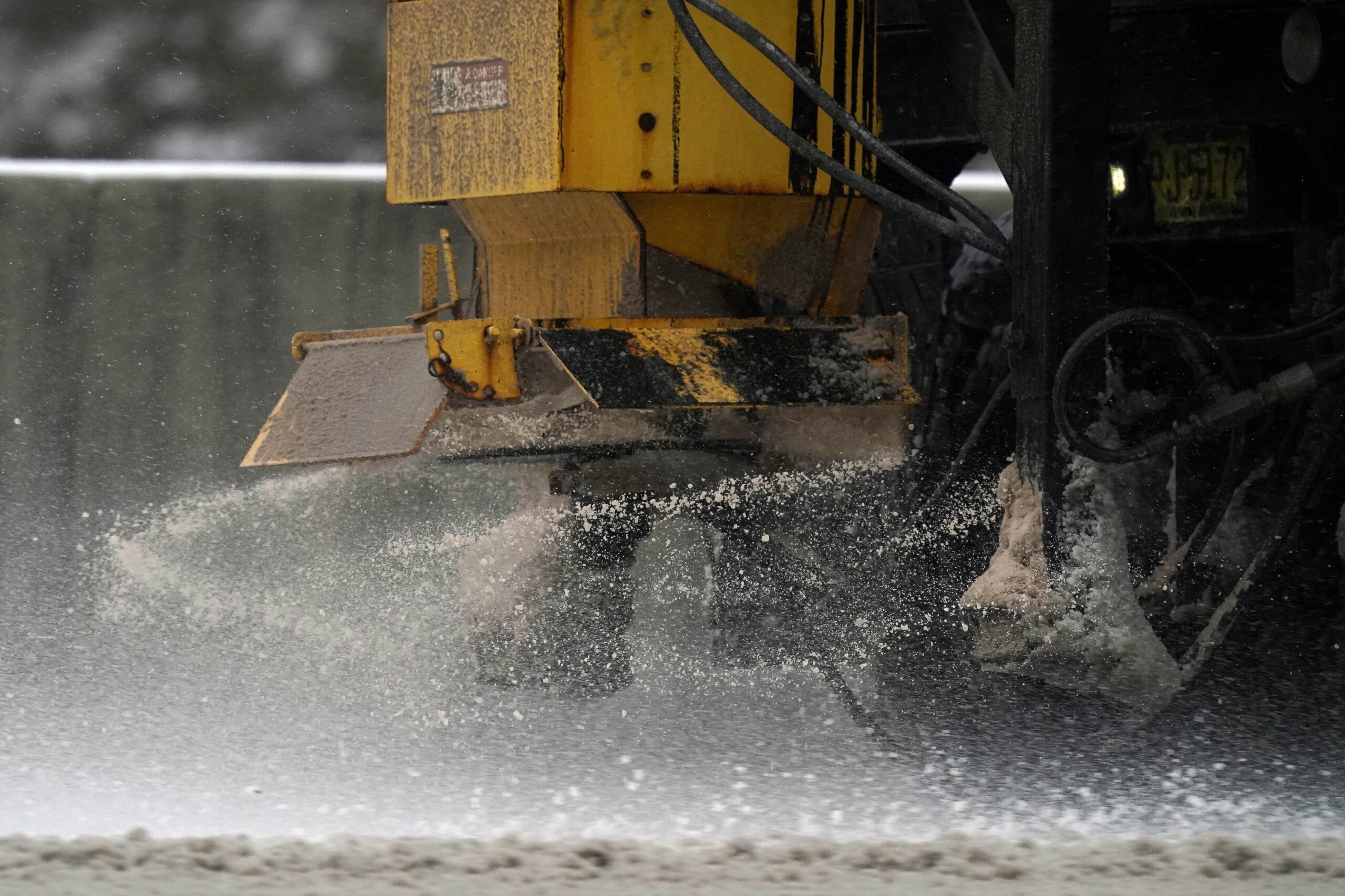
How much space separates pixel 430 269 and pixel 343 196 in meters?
3.18

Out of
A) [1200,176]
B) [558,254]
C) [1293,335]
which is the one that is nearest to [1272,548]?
[1293,335]

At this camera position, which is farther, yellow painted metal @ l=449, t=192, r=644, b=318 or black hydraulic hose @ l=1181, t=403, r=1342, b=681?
yellow painted metal @ l=449, t=192, r=644, b=318

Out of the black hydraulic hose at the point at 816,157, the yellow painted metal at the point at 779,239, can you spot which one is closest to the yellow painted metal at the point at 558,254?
the yellow painted metal at the point at 779,239

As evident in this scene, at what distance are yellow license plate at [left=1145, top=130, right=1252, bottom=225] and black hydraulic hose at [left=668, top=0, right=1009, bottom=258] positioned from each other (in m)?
0.53

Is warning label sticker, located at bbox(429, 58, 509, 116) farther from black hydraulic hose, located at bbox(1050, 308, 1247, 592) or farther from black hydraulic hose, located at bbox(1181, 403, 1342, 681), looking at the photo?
black hydraulic hose, located at bbox(1181, 403, 1342, 681)

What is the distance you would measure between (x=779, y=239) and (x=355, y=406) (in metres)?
0.92

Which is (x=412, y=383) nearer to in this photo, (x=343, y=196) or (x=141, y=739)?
(x=141, y=739)

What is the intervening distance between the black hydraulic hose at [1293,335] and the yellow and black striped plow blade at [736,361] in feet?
1.96

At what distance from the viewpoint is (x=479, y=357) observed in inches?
113

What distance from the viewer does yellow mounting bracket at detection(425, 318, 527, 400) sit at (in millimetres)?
2869

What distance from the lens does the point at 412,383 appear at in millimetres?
3010

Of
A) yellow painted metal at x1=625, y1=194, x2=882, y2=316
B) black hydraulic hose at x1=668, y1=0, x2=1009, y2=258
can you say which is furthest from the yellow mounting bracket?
black hydraulic hose at x1=668, y1=0, x2=1009, y2=258

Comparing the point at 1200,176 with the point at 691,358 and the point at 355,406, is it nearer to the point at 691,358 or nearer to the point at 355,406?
the point at 691,358

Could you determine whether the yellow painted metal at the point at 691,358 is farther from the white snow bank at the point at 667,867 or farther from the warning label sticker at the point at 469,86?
the white snow bank at the point at 667,867
